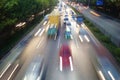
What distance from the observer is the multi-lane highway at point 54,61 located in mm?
31203

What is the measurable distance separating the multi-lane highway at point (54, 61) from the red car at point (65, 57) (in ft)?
1.66

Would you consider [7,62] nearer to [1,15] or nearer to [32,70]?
[32,70]

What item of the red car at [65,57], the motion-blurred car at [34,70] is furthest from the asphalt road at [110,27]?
the motion-blurred car at [34,70]

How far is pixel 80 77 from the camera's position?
101ft

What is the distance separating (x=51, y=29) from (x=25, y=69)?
1089 inches

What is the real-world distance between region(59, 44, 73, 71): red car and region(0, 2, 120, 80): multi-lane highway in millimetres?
505

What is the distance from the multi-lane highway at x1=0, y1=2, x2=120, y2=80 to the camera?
3120cm

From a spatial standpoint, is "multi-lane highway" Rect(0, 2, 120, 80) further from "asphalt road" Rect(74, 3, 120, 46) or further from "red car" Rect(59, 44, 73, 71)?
"asphalt road" Rect(74, 3, 120, 46)

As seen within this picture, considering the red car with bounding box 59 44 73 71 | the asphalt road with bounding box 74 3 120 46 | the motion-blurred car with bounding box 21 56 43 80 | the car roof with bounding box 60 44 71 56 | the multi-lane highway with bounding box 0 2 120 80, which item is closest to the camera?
the motion-blurred car with bounding box 21 56 43 80

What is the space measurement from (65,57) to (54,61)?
224 cm

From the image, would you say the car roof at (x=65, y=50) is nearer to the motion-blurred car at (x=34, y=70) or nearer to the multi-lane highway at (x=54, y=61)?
the multi-lane highway at (x=54, y=61)


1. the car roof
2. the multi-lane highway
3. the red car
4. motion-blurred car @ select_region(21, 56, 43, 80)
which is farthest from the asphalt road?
motion-blurred car @ select_region(21, 56, 43, 80)

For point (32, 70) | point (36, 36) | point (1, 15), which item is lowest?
point (36, 36)

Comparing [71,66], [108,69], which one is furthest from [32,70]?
[108,69]
